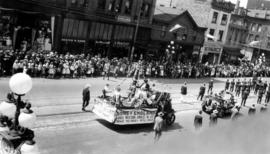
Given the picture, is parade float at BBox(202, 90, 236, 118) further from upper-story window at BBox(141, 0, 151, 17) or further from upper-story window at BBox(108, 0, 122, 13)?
upper-story window at BBox(141, 0, 151, 17)

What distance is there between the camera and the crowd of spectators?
22.7 m

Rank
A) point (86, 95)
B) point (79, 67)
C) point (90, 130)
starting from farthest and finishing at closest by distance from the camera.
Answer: point (79, 67), point (86, 95), point (90, 130)

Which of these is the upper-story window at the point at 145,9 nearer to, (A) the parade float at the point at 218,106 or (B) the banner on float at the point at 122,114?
(A) the parade float at the point at 218,106

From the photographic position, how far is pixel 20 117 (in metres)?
6.26

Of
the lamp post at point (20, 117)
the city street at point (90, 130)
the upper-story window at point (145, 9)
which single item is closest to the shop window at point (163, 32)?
the upper-story window at point (145, 9)

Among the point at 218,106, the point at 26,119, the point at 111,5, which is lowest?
the point at 218,106

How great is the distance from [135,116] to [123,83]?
11.9m

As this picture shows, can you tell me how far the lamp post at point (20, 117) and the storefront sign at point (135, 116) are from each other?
9675 millimetres

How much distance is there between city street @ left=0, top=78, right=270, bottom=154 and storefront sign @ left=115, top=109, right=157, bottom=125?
44 cm

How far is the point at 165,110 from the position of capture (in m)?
18.5

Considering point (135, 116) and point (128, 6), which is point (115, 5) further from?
point (135, 116)

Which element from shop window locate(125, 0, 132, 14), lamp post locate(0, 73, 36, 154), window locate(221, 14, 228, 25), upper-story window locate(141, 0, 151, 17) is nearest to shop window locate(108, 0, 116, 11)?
shop window locate(125, 0, 132, 14)

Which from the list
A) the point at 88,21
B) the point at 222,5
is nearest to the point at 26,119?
the point at 88,21

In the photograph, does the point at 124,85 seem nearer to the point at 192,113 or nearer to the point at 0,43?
the point at 192,113
